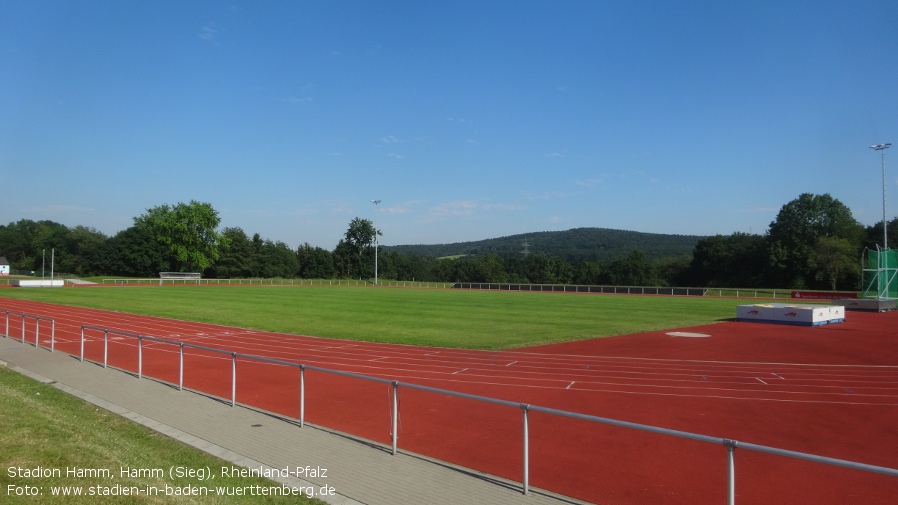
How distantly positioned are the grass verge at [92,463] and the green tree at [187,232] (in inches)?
3933

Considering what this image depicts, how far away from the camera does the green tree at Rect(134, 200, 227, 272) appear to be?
10244 cm

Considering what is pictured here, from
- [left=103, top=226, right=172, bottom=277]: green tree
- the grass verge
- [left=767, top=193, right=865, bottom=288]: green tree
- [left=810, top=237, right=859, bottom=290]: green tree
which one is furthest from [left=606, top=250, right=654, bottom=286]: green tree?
the grass verge

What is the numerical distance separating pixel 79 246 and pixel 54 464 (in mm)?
132493

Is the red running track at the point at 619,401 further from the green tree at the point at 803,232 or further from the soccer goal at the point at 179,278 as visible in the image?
the green tree at the point at 803,232

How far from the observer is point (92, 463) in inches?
245

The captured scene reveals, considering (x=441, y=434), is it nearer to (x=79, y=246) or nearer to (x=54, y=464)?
(x=54, y=464)

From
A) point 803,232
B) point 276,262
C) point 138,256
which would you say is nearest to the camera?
point 803,232

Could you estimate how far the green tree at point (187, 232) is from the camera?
102 meters

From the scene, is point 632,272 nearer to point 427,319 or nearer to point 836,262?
point 836,262

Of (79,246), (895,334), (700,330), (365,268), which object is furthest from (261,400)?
(79,246)

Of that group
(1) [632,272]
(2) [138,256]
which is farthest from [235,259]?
Answer: (1) [632,272]

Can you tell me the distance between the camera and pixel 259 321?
104 feet

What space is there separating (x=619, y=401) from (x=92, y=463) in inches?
401

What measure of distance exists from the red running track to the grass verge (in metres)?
2.92
